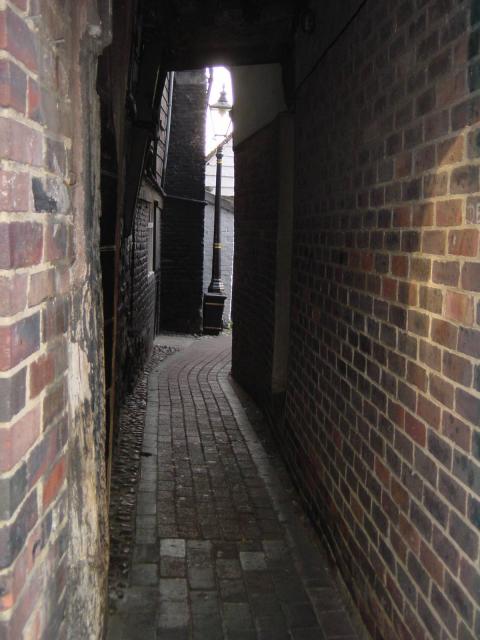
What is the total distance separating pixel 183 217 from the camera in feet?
46.7

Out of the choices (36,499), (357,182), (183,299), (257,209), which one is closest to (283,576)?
(357,182)

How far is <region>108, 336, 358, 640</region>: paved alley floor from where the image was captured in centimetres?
338

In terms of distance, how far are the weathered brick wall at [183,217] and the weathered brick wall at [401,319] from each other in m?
9.82

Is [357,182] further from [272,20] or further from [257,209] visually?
[257,209]

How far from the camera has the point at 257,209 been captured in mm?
7078

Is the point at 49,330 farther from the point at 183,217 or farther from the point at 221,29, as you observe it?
the point at 183,217

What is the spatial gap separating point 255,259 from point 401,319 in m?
4.55

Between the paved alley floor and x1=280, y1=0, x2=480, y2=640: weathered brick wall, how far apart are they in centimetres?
29

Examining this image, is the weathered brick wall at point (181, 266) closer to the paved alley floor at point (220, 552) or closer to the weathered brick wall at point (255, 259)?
the weathered brick wall at point (255, 259)

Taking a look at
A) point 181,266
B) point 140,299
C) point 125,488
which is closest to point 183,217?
point 181,266

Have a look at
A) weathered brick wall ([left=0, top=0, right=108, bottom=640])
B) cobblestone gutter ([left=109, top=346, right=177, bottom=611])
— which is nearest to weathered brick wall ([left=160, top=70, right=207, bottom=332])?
cobblestone gutter ([left=109, top=346, right=177, bottom=611])

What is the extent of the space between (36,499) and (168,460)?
4035 mm

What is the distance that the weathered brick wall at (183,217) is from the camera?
14.2m

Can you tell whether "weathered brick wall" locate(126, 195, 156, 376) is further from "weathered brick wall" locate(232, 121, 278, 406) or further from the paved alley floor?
the paved alley floor
